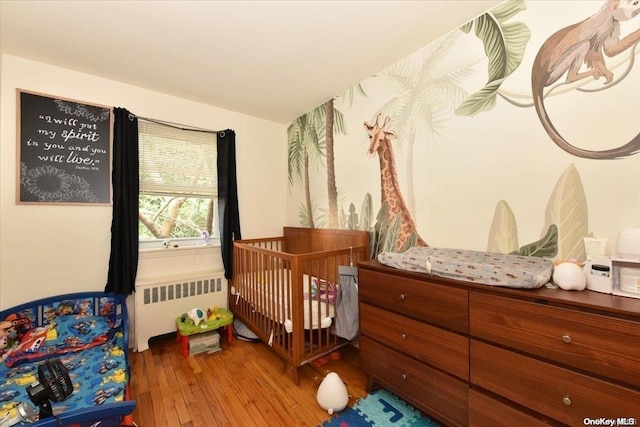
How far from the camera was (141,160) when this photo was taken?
2.48 metres

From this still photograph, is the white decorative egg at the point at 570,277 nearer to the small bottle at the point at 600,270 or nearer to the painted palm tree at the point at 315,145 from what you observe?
the small bottle at the point at 600,270

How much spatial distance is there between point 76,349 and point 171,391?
0.77 metres

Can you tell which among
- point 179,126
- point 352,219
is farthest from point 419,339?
point 179,126

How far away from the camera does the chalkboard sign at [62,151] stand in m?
1.99

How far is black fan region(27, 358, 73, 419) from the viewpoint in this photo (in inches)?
38.0

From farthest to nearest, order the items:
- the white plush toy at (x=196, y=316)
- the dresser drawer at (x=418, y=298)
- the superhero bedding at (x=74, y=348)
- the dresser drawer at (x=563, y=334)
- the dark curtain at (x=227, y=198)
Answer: the dark curtain at (x=227, y=198) < the white plush toy at (x=196, y=316) < the superhero bedding at (x=74, y=348) < the dresser drawer at (x=418, y=298) < the dresser drawer at (x=563, y=334)

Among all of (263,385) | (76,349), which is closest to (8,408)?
(76,349)

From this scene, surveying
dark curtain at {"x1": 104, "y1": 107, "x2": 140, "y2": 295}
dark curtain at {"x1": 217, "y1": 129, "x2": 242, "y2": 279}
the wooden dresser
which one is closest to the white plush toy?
dark curtain at {"x1": 217, "y1": 129, "x2": 242, "y2": 279}

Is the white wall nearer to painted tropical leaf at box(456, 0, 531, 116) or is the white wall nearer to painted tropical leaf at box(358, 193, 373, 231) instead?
painted tropical leaf at box(358, 193, 373, 231)

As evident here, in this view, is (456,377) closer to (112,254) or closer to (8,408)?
(8,408)

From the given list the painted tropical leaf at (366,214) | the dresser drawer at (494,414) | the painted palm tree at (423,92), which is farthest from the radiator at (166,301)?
the dresser drawer at (494,414)

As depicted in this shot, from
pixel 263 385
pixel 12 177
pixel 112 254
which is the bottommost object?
pixel 263 385

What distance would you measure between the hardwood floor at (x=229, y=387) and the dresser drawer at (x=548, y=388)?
3.11 ft

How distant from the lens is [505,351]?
1.09 m
